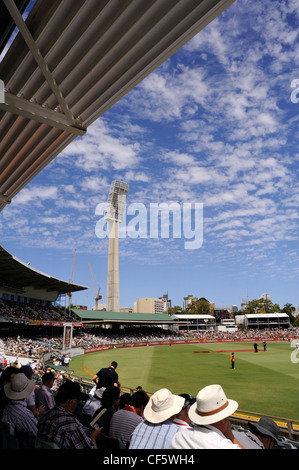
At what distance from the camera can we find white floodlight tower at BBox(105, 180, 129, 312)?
4013 inches

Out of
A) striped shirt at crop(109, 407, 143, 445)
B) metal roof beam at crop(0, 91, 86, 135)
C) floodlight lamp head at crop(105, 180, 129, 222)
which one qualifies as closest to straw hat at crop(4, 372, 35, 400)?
striped shirt at crop(109, 407, 143, 445)

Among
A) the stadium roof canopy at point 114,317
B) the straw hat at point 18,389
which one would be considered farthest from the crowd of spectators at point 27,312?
the straw hat at point 18,389

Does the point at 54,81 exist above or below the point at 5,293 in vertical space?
above

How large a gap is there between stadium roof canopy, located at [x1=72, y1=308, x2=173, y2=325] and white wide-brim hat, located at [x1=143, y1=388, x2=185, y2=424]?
205ft

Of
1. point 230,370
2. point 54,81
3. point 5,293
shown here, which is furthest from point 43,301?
point 54,81

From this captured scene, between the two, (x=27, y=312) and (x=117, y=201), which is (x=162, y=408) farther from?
(x=117, y=201)

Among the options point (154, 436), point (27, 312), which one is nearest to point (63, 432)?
point (154, 436)

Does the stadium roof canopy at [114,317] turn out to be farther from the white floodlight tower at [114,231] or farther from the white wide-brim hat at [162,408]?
the white wide-brim hat at [162,408]

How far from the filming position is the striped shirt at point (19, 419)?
4.05 meters

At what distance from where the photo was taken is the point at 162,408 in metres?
3.35

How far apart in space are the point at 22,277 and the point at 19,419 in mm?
48135
